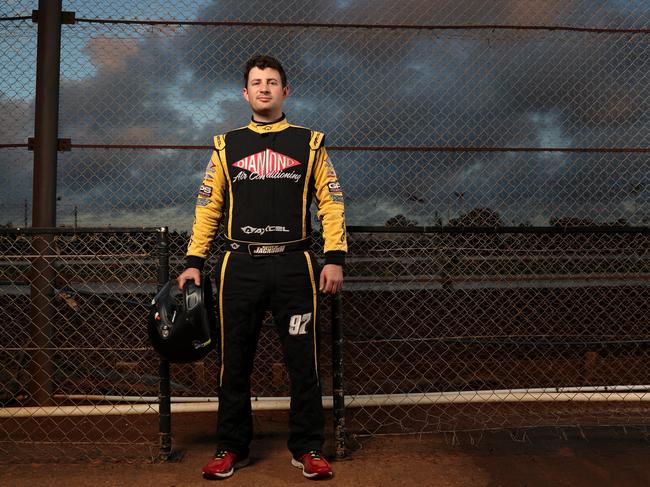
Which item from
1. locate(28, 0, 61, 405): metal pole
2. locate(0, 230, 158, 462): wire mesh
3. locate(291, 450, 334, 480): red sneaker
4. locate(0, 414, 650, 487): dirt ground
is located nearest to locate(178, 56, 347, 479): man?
locate(291, 450, 334, 480): red sneaker

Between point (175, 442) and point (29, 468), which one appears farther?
point (175, 442)

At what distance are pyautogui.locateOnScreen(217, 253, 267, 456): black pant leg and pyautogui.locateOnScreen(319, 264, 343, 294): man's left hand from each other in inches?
12.3

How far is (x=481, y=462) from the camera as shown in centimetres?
288

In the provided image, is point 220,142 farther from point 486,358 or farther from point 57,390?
point 486,358

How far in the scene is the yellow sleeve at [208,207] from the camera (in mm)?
2740

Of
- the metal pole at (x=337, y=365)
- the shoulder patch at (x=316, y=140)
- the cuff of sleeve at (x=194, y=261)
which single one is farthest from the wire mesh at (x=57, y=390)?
the shoulder patch at (x=316, y=140)

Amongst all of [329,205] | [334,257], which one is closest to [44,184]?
[329,205]

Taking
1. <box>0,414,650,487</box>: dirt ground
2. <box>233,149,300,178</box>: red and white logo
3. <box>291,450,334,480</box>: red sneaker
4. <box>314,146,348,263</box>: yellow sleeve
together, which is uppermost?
<box>233,149,300,178</box>: red and white logo

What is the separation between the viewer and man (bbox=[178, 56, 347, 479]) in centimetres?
262

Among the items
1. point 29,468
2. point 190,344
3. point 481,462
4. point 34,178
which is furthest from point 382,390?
point 34,178

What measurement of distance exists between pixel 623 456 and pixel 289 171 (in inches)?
101

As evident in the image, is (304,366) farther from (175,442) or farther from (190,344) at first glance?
(175,442)

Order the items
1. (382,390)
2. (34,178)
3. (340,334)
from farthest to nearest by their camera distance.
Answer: (382,390) < (34,178) < (340,334)

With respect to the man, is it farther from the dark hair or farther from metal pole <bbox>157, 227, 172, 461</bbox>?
metal pole <bbox>157, 227, 172, 461</bbox>
